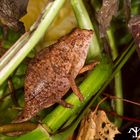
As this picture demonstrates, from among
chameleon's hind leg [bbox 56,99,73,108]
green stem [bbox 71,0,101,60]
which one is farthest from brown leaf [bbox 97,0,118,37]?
chameleon's hind leg [bbox 56,99,73,108]

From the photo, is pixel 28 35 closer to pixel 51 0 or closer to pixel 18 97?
pixel 51 0

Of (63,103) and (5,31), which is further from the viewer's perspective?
(5,31)

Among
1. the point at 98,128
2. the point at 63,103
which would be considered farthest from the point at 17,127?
the point at 98,128

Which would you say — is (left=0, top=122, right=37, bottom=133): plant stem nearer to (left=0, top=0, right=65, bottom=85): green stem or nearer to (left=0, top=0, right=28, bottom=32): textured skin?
(left=0, top=0, right=65, bottom=85): green stem

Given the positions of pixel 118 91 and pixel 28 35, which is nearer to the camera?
pixel 28 35

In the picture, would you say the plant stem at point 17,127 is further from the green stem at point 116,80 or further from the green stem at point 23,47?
the green stem at point 116,80

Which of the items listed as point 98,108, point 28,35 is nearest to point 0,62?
point 28,35

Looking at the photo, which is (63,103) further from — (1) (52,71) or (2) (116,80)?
(2) (116,80)
